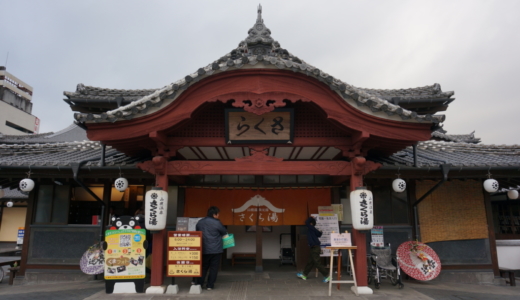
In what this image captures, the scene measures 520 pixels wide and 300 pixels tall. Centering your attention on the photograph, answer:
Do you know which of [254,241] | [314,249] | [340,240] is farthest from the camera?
[254,241]

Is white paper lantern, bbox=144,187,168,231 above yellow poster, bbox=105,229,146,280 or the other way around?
above

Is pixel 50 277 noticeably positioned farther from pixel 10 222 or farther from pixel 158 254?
pixel 10 222

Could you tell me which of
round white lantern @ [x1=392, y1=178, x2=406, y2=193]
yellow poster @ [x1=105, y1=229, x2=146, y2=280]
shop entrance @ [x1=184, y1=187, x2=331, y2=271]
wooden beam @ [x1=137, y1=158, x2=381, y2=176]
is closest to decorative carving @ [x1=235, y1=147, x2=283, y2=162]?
wooden beam @ [x1=137, y1=158, x2=381, y2=176]

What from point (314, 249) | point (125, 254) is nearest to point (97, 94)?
point (125, 254)

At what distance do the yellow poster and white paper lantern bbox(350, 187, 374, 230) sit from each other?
15.6ft

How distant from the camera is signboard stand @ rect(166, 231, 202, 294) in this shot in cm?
716

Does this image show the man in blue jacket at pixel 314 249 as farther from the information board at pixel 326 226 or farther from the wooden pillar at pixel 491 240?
the wooden pillar at pixel 491 240

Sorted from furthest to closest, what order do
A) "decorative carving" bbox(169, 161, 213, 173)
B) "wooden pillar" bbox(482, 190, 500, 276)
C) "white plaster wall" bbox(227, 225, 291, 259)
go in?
"white plaster wall" bbox(227, 225, 291, 259) < "wooden pillar" bbox(482, 190, 500, 276) < "decorative carving" bbox(169, 161, 213, 173)

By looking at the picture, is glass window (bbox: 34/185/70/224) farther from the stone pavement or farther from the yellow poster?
the yellow poster

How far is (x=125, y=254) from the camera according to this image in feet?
24.0

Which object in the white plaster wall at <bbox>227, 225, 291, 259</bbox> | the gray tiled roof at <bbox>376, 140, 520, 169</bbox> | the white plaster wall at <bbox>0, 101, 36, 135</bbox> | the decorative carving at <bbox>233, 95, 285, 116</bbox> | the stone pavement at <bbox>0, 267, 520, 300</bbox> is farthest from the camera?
the white plaster wall at <bbox>0, 101, 36, 135</bbox>

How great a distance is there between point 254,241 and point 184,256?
570 cm

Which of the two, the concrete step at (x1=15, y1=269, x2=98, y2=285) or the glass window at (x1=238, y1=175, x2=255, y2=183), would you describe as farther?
the glass window at (x1=238, y1=175, x2=255, y2=183)

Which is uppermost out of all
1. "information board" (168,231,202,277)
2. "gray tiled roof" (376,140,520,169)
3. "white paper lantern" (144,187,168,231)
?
"gray tiled roof" (376,140,520,169)
